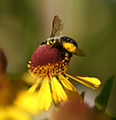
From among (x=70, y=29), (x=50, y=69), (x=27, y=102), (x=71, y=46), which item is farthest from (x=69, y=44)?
(x=70, y=29)

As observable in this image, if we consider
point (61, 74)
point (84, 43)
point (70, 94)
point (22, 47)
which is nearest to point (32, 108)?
point (70, 94)

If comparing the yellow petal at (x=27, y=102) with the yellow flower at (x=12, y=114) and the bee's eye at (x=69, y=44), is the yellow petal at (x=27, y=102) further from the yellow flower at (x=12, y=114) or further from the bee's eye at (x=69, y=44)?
the bee's eye at (x=69, y=44)

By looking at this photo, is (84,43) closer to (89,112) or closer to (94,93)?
(94,93)

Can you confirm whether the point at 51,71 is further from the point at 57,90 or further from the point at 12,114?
the point at 12,114

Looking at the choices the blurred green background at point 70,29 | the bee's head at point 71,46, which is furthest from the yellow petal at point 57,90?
the blurred green background at point 70,29

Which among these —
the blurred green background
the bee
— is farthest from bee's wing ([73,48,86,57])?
the blurred green background
